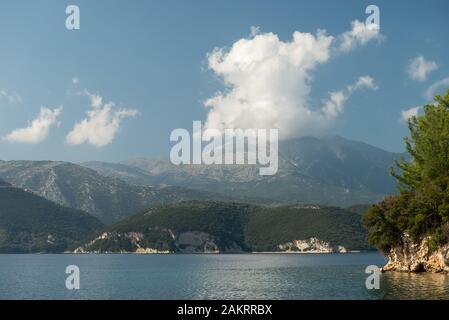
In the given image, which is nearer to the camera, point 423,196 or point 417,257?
point 423,196

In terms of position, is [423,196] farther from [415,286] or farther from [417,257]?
[415,286]

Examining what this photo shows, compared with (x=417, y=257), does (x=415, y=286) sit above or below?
below

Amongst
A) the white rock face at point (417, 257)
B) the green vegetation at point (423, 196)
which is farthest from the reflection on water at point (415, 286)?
the green vegetation at point (423, 196)

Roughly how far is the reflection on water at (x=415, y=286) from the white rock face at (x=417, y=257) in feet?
10.0

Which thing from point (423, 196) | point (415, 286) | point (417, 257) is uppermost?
point (423, 196)

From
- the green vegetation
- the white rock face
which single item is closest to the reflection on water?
the white rock face

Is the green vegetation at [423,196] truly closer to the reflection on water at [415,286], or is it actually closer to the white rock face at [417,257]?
the white rock face at [417,257]

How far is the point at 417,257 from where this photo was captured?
94.7 metres

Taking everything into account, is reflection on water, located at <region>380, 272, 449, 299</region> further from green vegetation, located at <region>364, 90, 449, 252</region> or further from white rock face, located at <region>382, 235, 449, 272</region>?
green vegetation, located at <region>364, 90, 449, 252</region>

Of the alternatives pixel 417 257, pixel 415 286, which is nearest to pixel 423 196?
pixel 417 257

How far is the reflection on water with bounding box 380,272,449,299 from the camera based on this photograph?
61406 millimetres

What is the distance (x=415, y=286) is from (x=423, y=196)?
2344 centimetres
